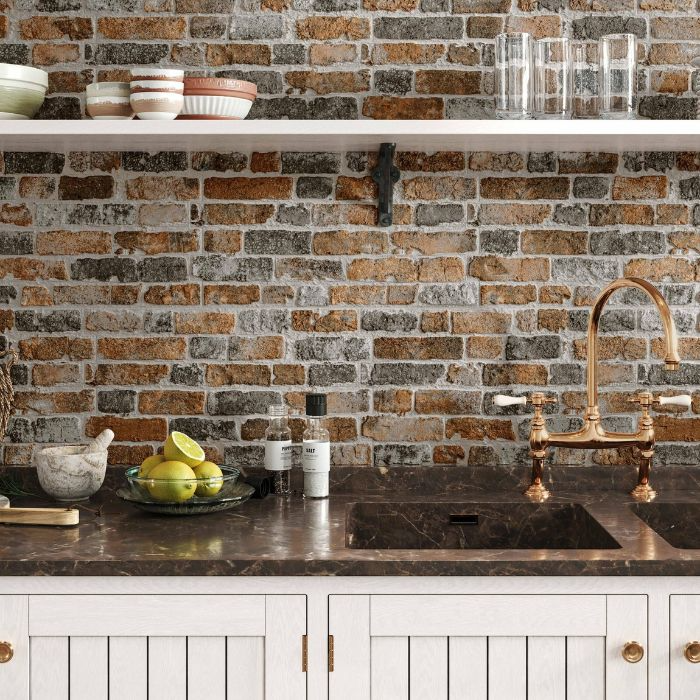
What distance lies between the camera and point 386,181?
7.09ft

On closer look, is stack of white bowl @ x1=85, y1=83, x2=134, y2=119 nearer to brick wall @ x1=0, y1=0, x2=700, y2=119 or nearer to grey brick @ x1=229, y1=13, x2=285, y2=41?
brick wall @ x1=0, y1=0, x2=700, y2=119

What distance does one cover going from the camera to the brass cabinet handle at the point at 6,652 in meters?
1.56

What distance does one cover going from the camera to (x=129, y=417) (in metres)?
2.22

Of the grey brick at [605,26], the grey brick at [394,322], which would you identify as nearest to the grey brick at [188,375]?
the grey brick at [394,322]

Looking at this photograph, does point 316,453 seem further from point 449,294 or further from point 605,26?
point 605,26

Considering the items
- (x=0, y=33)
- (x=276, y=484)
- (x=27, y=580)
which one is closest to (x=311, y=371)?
(x=276, y=484)

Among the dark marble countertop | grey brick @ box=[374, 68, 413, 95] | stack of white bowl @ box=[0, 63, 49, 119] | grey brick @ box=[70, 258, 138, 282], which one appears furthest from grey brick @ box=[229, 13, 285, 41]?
the dark marble countertop

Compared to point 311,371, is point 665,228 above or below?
above

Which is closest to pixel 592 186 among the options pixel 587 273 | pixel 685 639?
pixel 587 273

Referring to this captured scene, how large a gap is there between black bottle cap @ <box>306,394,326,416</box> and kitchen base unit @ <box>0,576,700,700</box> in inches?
21.2

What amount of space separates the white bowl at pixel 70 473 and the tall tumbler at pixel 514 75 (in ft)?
3.92

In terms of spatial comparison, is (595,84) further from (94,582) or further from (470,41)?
(94,582)

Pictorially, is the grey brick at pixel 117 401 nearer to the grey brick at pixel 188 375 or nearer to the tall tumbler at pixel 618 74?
the grey brick at pixel 188 375

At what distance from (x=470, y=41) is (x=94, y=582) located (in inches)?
60.0
